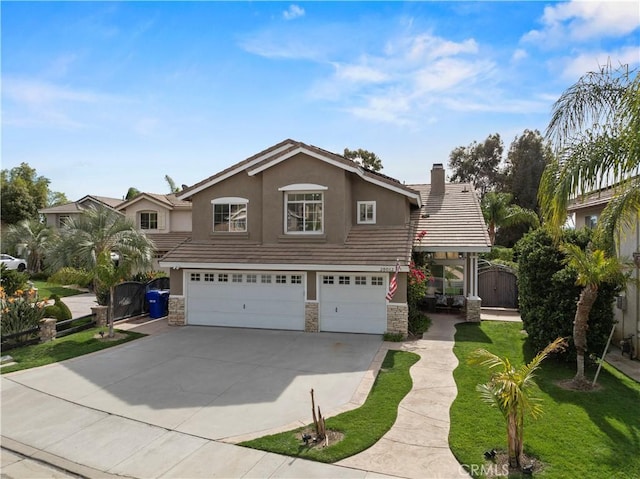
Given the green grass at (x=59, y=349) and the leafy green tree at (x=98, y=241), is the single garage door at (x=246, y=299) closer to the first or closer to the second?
the green grass at (x=59, y=349)

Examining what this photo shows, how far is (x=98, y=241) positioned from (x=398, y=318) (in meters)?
13.6

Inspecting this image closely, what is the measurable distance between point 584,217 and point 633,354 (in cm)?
706

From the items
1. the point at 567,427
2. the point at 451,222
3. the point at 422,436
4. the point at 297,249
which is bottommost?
Result: the point at 422,436

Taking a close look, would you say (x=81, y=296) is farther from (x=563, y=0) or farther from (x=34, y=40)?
(x=563, y=0)

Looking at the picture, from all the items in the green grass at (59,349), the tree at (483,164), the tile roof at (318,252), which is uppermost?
the tree at (483,164)

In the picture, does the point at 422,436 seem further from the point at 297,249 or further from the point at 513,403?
the point at 297,249

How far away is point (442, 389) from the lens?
1001cm

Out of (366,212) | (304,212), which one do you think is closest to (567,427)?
(366,212)

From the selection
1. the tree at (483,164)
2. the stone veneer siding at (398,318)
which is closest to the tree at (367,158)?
the tree at (483,164)

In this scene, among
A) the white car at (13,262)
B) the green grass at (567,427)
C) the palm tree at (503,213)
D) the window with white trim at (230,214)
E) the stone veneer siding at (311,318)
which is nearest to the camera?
the green grass at (567,427)

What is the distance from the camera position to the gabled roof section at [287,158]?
1647 centimetres

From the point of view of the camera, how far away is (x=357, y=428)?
26.0 feet

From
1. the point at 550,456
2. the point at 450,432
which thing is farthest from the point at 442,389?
the point at 550,456

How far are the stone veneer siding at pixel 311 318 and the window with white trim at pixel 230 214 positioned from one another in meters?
4.70
